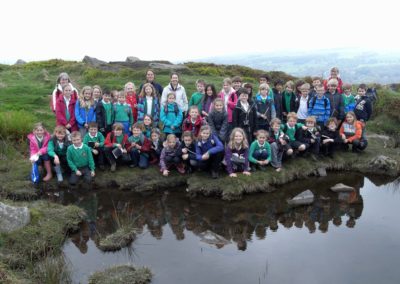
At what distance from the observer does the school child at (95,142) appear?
32.3 ft

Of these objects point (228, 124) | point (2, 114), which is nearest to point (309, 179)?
point (228, 124)

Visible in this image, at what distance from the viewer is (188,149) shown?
9680 mm

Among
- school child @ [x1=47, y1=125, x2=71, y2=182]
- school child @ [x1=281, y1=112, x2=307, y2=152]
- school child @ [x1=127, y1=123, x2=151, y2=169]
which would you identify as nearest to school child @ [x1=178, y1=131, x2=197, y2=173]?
school child @ [x1=127, y1=123, x2=151, y2=169]

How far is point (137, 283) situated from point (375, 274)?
3897 millimetres

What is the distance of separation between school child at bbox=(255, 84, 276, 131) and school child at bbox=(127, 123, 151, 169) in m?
3.23

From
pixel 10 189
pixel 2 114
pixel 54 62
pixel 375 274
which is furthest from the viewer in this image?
pixel 54 62

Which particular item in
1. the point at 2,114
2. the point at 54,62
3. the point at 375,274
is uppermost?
the point at 54,62

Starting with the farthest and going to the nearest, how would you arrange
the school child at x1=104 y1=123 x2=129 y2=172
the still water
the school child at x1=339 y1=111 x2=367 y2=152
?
A: the school child at x1=339 y1=111 x2=367 y2=152 → the school child at x1=104 y1=123 x2=129 y2=172 → the still water

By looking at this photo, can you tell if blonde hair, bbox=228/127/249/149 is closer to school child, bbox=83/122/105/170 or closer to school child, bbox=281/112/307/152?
school child, bbox=281/112/307/152

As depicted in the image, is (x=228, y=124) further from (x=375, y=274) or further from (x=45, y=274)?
(x=45, y=274)

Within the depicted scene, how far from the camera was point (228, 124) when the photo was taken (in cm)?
1041

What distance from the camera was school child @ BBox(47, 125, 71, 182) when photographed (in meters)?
9.42

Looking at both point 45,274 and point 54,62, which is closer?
point 45,274

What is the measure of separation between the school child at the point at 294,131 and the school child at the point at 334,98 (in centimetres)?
131
